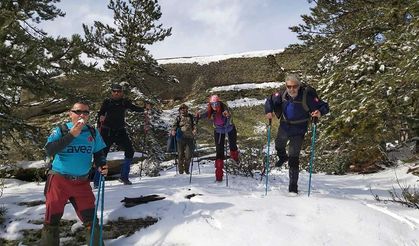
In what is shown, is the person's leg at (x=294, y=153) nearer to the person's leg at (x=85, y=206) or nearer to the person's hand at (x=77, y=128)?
the person's leg at (x=85, y=206)

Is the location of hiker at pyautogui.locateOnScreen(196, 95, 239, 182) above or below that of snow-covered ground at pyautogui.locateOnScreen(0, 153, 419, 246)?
above

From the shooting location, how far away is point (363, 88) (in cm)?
725

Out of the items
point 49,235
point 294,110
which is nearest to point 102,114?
point 49,235

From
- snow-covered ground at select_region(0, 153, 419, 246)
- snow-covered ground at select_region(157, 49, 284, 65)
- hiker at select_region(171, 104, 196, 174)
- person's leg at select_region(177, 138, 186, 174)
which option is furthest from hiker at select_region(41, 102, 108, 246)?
snow-covered ground at select_region(157, 49, 284, 65)

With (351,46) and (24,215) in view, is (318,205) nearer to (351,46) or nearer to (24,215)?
(24,215)

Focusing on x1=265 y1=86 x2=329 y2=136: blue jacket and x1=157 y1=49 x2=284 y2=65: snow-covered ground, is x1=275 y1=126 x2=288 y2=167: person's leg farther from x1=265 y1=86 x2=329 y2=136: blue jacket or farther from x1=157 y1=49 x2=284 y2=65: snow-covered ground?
x1=157 y1=49 x2=284 y2=65: snow-covered ground

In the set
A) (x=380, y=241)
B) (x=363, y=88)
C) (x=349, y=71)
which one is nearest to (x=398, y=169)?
(x=349, y=71)

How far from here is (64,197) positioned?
16.1 feet

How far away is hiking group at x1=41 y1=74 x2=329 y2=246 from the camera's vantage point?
4852mm

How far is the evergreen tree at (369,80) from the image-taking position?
6.60 metres

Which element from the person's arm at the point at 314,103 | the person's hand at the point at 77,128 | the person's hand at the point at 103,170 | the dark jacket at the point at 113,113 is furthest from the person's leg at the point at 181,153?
the person's hand at the point at 77,128

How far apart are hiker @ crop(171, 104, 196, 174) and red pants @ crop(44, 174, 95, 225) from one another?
485cm

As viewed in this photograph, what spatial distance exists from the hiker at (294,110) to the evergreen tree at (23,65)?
4520 mm

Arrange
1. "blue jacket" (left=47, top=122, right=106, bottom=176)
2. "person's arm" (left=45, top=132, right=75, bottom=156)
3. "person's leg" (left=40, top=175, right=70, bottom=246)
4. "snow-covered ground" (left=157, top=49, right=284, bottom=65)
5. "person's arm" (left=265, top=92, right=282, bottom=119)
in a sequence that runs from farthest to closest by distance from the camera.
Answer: "snow-covered ground" (left=157, top=49, right=284, bottom=65), "person's arm" (left=265, top=92, right=282, bottom=119), "blue jacket" (left=47, top=122, right=106, bottom=176), "person's leg" (left=40, top=175, right=70, bottom=246), "person's arm" (left=45, top=132, right=75, bottom=156)
